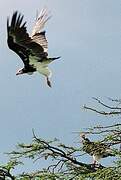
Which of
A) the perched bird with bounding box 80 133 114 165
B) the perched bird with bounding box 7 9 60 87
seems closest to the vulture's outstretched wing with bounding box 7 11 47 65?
the perched bird with bounding box 7 9 60 87

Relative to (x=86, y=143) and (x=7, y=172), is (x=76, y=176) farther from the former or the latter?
(x=7, y=172)

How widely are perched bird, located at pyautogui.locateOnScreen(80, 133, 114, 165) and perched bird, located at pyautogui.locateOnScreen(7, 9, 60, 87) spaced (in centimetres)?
105

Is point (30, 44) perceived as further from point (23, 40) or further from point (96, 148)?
point (96, 148)

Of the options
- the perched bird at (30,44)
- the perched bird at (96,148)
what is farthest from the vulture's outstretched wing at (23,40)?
the perched bird at (96,148)

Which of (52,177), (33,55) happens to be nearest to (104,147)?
(52,177)

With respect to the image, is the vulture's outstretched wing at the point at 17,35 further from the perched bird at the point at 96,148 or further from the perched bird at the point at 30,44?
the perched bird at the point at 96,148

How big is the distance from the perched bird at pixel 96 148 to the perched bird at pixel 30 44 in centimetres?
105

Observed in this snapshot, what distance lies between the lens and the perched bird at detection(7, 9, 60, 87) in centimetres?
812

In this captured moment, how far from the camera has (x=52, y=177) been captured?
8.83 meters

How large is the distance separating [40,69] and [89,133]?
1119 millimetres

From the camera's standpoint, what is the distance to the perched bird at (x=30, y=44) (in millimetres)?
8125

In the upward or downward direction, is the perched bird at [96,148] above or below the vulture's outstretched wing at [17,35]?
below

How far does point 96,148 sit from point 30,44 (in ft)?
5.58

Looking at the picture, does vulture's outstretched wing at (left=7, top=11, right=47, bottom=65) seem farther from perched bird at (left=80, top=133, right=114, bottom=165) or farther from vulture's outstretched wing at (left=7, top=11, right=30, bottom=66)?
perched bird at (left=80, top=133, right=114, bottom=165)
